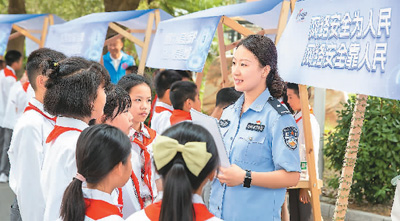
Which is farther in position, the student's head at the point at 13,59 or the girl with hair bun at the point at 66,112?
the student's head at the point at 13,59

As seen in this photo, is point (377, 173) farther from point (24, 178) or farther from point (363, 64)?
point (24, 178)

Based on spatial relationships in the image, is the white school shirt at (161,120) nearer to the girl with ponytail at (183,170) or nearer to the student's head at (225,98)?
the student's head at (225,98)

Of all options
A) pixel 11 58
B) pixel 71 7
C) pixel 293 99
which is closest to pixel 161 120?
pixel 293 99

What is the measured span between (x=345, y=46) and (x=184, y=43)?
2.63 meters

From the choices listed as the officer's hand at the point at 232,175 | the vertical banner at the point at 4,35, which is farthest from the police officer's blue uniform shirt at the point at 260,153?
the vertical banner at the point at 4,35

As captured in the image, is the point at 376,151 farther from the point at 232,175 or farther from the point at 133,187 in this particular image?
the point at 232,175

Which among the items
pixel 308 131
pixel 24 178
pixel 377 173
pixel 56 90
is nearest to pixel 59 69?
pixel 56 90

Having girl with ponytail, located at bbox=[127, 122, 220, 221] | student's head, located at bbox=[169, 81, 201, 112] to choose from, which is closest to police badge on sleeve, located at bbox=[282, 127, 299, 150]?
girl with ponytail, located at bbox=[127, 122, 220, 221]

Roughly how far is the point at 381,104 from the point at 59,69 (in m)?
4.58

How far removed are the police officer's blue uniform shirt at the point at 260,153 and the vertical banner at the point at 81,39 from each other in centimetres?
415

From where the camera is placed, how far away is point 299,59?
356 centimetres

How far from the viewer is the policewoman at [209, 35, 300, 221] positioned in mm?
2891

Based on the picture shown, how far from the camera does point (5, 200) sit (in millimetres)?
7242

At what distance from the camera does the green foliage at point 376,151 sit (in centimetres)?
627
